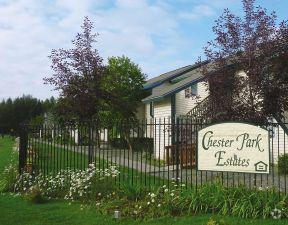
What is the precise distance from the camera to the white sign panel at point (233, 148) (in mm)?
10930

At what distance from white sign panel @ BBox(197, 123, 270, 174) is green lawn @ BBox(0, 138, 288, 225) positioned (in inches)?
68.2

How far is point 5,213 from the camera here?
35.4ft

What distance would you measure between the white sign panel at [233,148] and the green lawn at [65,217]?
1733 mm

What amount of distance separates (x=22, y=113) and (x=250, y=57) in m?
78.3

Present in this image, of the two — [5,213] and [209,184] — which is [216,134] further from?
[5,213]

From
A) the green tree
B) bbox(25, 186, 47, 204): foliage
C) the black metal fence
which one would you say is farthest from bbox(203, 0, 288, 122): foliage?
the green tree

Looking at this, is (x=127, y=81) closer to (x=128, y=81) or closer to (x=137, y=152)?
(x=128, y=81)

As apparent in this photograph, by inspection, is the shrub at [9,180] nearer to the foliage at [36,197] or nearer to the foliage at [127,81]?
the foliage at [36,197]

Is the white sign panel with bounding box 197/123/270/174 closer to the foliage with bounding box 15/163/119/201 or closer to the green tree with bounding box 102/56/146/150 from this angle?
the foliage with bounding box 15/163/119/201

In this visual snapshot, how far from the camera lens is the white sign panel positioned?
10.9 metres

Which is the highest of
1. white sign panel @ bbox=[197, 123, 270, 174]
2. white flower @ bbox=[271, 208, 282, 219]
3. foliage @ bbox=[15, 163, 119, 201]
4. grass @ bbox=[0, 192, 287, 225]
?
white sign panel @ bbox=[197, 123, 270, 174]

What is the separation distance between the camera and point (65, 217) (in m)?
10.3

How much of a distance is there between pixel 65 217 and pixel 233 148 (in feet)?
13.3

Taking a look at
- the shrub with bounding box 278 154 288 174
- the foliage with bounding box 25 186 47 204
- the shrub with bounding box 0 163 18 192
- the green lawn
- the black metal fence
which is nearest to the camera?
the green lawn
